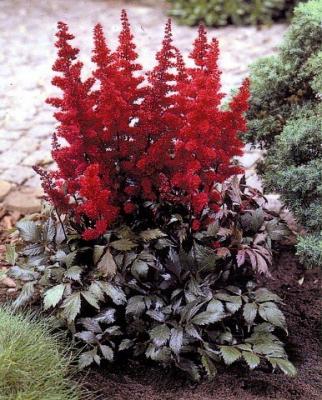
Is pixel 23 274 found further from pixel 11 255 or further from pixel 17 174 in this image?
pixel 17 174

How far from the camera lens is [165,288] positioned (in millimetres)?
2998

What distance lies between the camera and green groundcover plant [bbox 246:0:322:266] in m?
3.21

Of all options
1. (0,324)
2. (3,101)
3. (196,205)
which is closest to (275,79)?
(196,205)

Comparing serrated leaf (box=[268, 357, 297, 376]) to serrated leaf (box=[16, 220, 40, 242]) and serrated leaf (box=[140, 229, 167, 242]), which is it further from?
serrated leaf (box=[16, 220, 40, 242])

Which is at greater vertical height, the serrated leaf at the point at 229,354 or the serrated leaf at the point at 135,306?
the serrated leaf at the point at 135,306

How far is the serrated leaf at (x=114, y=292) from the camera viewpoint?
2.81m

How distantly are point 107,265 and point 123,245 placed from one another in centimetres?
11

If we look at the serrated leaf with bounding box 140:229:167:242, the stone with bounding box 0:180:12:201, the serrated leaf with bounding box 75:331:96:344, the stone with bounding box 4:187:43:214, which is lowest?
the stone with bounding box 0:180:12:201

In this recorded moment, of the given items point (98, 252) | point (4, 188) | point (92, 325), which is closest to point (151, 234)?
point (98, 252)

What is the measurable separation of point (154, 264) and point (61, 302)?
1.51 feet

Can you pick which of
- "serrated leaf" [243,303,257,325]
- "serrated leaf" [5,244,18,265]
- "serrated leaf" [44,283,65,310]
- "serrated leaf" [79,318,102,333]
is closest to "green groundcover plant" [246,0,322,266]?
"serrated leaf" [243,303,257,325]

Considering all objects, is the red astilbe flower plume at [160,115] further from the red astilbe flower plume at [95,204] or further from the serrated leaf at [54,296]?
the serrated leaf at [54,296]

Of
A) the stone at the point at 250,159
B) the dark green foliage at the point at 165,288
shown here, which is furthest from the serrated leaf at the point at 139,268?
the stone at the point at 250,159

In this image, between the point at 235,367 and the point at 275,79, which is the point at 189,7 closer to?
the point at 275,79
